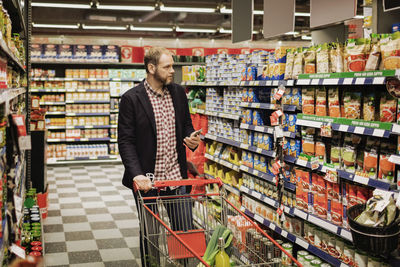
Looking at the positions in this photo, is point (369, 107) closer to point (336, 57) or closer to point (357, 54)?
point (357, 54)

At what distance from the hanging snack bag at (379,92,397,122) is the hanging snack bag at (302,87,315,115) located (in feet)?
2.52

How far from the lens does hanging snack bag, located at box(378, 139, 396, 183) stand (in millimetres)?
2980

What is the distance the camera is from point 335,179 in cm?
339

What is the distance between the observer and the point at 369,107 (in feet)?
10.4

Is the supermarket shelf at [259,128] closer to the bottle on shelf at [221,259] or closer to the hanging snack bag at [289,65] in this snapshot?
the hanging snack bag at [289,65]

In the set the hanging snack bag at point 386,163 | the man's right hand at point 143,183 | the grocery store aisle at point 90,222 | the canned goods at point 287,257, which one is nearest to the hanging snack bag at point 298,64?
the hanging snack bag at point 386,163

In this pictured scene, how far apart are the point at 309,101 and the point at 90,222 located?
3.74m

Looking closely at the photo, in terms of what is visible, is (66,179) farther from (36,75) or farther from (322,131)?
(322,131)

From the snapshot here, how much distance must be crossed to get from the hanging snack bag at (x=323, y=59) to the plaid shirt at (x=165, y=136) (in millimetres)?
1240

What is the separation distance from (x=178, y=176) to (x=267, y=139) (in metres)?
1.38

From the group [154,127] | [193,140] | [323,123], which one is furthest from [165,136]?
[323,123]

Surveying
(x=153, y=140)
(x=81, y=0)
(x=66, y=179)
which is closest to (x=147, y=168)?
(x=153, y=140)

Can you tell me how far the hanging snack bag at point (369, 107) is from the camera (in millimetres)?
3168

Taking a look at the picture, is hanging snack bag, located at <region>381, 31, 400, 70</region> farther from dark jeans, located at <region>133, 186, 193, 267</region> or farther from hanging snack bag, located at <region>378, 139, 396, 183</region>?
dark jeans, located at <region>133, 186, 193, 267</region>
